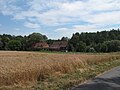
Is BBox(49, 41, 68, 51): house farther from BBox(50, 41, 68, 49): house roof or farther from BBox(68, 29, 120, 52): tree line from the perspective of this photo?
BBox(68, 29, 120, 52): tree line

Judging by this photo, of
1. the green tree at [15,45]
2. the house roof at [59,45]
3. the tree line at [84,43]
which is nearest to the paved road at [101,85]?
the tree line at [84,43]

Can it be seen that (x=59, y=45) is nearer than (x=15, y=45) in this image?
No

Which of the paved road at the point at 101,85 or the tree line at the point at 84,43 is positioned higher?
the tree line at the point at 84,43

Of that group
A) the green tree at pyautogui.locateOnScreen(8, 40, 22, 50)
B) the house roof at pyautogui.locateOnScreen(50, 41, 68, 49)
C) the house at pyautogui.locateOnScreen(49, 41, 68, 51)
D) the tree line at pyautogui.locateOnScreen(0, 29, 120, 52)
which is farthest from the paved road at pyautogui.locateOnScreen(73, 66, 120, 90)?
the house roof at pyautogui.locateOnScreen(50, 41, 68, 49)

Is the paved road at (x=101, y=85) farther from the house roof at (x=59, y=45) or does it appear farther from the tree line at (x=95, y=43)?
the house roof at (x=59, y=45)

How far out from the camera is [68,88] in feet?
40.7

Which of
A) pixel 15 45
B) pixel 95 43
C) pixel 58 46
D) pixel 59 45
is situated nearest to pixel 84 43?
pixel 95 43

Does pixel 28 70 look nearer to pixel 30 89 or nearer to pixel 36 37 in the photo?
pixel 30 89

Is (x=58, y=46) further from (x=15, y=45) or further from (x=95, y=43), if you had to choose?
(x=15, y=45)

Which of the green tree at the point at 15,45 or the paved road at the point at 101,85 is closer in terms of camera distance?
the paved road at the point at 101,85

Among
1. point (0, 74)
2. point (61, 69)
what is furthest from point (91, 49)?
point (0, 74)

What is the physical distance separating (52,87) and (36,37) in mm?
148505

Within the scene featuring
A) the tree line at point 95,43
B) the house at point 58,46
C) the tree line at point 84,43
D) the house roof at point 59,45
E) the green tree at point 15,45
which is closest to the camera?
the tree line at point 95,43

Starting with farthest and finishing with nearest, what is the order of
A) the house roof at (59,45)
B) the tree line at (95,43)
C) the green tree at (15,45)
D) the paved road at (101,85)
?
the house roof at (59,45), the green tree at (15,45), the tree line at (95,43), the paved road at (101,85)
